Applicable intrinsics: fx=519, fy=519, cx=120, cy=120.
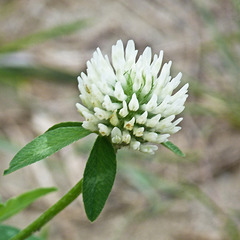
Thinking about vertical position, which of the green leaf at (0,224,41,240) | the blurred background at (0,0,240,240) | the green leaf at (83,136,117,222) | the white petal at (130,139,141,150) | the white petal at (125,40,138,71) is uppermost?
the white petal at (125,40,138,71)

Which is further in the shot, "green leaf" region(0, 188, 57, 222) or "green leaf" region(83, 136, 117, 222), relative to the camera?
"green leaf" region(0, 188, 57, 222)

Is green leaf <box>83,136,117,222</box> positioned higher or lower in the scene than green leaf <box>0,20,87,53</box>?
higher

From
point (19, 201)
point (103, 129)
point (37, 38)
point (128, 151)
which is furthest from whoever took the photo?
point (37, 38)

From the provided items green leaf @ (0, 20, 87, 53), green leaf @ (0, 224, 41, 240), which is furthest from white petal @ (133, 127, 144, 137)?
green leaf @ (0, 20, 87, 53)

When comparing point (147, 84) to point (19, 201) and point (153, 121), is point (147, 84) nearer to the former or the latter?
point (153, 121)

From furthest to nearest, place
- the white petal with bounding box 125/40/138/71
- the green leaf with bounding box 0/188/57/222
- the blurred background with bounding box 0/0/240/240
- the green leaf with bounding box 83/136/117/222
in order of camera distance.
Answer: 1. the blurred background with bounding box 0/0/240/240
2. the green leaf with bounding box 0/188/57/222
3. the white petal with bounding box 125/40/138/71
4. the green leaf with bounding box 83/136/117/222

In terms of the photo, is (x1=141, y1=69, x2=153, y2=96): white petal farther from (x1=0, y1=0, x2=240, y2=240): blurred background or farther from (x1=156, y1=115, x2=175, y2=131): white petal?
(x1=0, y1=0, x2=240, y2=240): blurred background

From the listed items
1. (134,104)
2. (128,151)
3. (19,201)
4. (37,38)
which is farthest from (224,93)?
(134,104)
